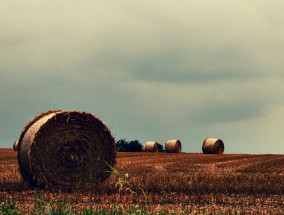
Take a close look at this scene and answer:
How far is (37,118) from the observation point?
1244 centimetres

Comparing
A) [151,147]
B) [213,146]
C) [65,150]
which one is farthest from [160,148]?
[65,150]

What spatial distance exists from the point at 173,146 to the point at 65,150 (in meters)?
21.1

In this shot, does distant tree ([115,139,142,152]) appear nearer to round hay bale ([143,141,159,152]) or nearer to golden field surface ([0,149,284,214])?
round hay bale ([143,141,159,152])

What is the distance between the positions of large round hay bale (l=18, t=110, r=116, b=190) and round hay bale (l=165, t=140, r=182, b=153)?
20435 millimetres

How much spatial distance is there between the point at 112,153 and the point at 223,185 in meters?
2.67

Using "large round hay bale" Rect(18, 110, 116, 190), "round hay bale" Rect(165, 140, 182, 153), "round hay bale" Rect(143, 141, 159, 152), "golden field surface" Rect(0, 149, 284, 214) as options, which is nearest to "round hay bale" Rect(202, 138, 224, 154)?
"round hay bale" Rect(165, 140, 182, 153)

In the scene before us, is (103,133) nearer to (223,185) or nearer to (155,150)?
(223,185)

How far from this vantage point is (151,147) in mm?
35438

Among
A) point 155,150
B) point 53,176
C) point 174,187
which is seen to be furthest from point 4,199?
point 155,150

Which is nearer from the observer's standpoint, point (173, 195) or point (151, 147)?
point (173, 195)

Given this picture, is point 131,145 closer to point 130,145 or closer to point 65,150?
point 130,145

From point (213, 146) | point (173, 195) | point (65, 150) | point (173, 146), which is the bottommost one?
point (173, 195)

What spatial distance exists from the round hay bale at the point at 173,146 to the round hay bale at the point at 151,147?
2.10 m

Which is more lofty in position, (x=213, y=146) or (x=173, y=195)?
(x=213, y=146)
